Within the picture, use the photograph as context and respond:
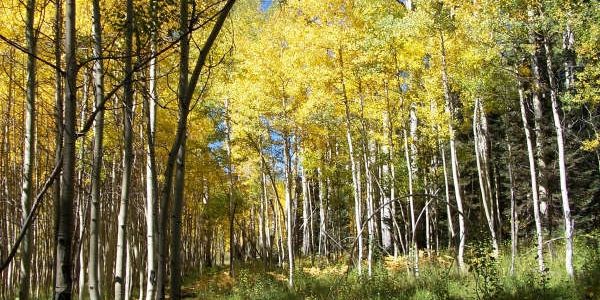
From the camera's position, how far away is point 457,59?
11703mm

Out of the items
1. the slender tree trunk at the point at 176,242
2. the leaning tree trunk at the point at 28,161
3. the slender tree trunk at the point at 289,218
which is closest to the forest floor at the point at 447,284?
the slender tree trunk at the point at 289,218

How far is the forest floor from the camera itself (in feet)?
22.8

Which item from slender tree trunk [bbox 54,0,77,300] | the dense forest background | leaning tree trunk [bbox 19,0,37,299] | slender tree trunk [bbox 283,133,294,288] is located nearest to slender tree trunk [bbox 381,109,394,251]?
the dense forest background

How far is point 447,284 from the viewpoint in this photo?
8.50 meters

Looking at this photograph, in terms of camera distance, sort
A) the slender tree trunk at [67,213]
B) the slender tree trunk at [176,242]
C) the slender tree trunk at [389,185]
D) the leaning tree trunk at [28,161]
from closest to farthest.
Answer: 1. the slender tree trunk at [67,213]
2. the slender tree trunk at [176,242]
3. the leaning tree trunk at [28,161]
4. the slender tree trunk at [389,185]

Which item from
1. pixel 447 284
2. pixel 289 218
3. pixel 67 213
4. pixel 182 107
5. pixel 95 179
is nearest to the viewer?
pixel 67 213

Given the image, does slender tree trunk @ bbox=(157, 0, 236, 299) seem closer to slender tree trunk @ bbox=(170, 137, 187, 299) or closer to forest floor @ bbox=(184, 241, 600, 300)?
slender tree trunk @ bbox=(170, 137, 187, 299)

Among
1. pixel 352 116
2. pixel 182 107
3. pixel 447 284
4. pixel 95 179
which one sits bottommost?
pixel 447 284

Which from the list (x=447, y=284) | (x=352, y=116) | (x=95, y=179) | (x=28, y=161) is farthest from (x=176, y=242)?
(x=352, y=116)

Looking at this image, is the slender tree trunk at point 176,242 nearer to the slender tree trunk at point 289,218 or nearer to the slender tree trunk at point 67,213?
the slender tree trunk at point 67,213

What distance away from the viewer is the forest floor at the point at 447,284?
6.94 metres

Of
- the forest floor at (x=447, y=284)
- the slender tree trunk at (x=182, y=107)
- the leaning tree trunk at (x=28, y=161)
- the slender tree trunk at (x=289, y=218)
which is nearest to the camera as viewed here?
the slender tree trunk at (x=182, y=107)

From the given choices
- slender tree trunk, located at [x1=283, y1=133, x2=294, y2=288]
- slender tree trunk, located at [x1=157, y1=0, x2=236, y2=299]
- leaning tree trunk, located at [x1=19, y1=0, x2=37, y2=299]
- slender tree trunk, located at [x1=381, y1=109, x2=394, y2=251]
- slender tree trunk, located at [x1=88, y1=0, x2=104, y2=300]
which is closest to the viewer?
slender tree trunk, located at [x1=157, y1=0, x2=236, y2=299]

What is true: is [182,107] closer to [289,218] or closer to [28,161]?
[28,161]
